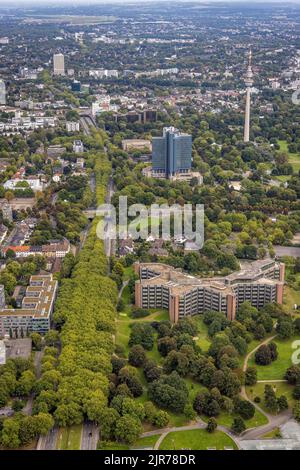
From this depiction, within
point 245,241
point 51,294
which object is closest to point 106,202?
point 245,241

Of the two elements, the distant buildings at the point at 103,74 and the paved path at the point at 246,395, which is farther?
the distant buildings at the point at 103,74

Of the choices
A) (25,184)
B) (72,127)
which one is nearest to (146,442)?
(25,184)

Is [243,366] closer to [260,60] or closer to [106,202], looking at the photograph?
[106,202]

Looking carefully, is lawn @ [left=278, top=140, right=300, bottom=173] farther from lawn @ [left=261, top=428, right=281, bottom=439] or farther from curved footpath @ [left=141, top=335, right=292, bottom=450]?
lawn @ [left=261, top=428, right=281, bottom=439]

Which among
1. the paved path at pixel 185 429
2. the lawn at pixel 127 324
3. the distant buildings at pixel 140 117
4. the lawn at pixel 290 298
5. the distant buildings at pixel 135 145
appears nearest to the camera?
the paved path at pixel 185 429

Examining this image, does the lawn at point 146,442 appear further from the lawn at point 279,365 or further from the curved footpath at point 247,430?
the lawn at point 279,365

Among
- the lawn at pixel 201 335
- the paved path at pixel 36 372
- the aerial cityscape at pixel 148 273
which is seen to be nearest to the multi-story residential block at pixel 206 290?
the aerial cityscape at pixel 148 273

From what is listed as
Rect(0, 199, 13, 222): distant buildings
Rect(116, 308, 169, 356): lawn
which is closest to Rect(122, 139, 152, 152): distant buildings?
Rect(0, 199, 13, 222): distant buildings
